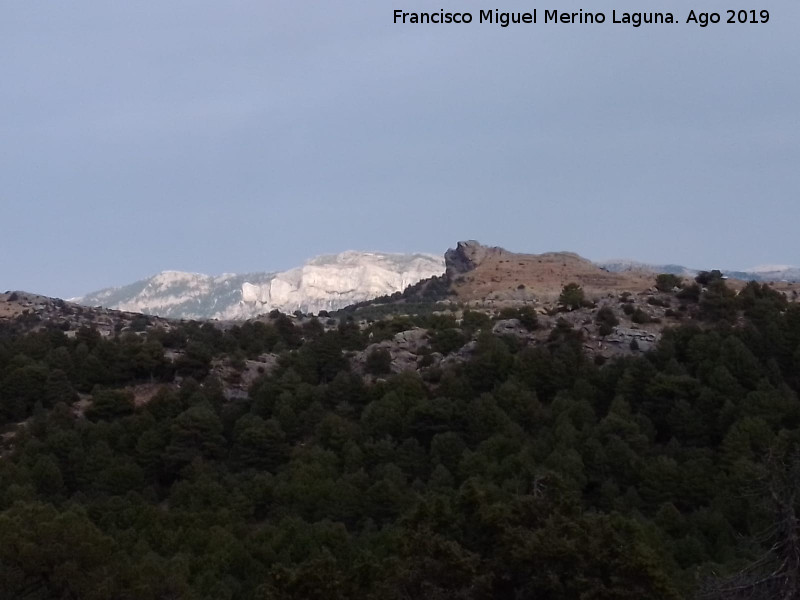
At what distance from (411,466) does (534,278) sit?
6956cm

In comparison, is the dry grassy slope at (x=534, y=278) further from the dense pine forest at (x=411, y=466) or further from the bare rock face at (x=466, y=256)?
the dense pine forest at (x=411, y=466)

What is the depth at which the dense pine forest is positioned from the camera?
57.1 ft

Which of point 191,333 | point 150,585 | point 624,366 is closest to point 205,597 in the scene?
point 150,585

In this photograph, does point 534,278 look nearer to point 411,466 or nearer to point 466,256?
point 466,256

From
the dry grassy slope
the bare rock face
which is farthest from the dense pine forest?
the bare rock face

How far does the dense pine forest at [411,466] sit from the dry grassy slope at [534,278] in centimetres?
3553

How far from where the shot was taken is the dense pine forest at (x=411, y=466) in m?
17.4

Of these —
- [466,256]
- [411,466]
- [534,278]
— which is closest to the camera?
[411,466]

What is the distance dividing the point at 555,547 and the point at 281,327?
51694 mm

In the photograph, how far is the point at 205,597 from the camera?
2344 centimetres

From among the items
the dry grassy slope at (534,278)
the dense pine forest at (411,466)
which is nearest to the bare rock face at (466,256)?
the dry grassy slope at (534,278)

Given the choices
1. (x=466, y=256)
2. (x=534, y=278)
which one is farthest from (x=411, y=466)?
(x=466, y=256)

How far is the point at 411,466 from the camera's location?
3816 centimetres

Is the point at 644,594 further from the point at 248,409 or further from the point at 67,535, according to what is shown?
the point at 248,409
